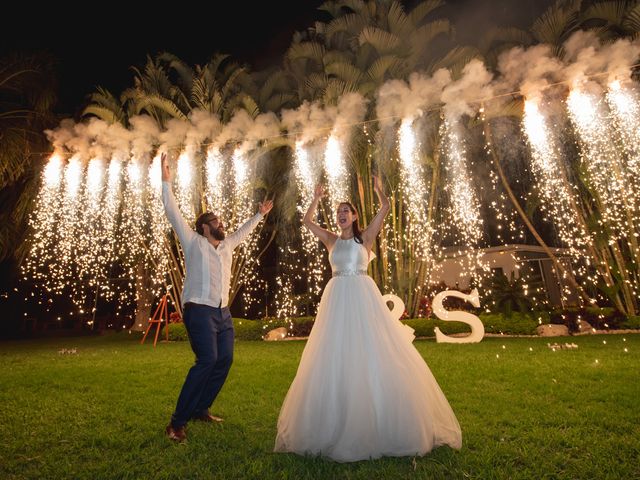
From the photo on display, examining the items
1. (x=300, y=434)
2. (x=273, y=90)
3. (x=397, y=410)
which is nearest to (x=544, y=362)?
(x=397, y=410)

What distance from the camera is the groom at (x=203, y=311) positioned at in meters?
3.49

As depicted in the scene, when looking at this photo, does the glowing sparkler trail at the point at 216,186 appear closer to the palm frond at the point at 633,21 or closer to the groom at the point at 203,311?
the groom at the point at 203,311

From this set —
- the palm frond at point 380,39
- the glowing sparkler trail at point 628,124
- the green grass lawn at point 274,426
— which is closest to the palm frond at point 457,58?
the palm frond at point 380,39

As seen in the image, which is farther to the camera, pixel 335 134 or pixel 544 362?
pixel 335 134

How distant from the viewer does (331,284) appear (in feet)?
11.8

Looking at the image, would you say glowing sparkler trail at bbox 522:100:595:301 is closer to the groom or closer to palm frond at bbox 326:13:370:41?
palm frond at bbox 326:13:370:41

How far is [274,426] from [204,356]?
1.01 m

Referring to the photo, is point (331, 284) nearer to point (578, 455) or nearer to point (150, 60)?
point (578, 455)

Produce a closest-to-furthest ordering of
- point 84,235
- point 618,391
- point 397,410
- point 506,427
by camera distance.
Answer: point 397,410, point 506,427, point 618,391, point 84,235

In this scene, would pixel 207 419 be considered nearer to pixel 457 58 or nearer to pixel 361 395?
pixel 361 395

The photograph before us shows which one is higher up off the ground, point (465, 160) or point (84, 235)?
point (465, 160)

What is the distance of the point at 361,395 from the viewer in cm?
290

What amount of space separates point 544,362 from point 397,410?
17.1ft

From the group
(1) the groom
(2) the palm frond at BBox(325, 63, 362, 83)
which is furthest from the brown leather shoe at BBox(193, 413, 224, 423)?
(2) the palm frond at BBox(325, 63, 362, 83)
